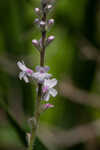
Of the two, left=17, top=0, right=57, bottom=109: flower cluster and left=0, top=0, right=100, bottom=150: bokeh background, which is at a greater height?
left=17, top=0, right=57, bottom=109: flower cluster

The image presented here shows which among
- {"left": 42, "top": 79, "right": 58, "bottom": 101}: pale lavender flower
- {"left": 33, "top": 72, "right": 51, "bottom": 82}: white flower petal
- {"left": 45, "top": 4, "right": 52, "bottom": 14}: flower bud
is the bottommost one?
{"left": 42, "top": 79, "right": 58, "bottom": 101}: pale lavender flower

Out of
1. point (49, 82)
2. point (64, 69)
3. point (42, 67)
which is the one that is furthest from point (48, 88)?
point (64, 69)

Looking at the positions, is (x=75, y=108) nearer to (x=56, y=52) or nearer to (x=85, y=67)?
(x=85, y=67)

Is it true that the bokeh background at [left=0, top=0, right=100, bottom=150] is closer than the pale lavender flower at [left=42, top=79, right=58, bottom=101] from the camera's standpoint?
No

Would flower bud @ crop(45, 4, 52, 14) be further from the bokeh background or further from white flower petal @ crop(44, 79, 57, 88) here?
the bokeh background

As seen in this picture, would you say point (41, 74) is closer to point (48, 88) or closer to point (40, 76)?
point (40, 76)

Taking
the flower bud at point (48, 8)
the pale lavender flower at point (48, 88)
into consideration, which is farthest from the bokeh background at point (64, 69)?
the flower bud at point (48, 8)

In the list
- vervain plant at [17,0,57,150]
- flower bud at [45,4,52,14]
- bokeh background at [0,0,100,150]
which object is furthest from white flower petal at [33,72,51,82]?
bokeh background at [0,0,100,150]

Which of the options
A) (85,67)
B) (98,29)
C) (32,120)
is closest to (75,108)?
(85,67)
